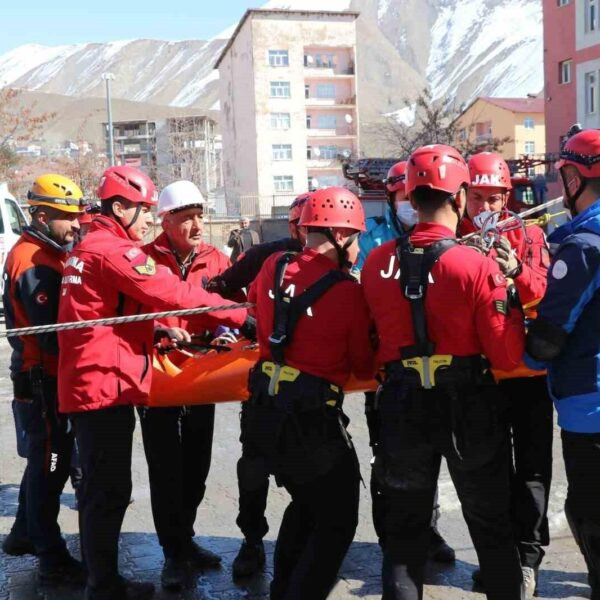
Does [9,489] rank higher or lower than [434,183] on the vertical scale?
lower

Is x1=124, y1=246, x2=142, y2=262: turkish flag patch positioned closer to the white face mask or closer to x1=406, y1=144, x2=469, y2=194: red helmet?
x1=406, y1=144, x2=469, y2=194: red helmet

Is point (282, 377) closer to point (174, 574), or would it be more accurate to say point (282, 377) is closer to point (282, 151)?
point (174, 574)

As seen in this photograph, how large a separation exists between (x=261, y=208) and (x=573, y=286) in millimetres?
45284

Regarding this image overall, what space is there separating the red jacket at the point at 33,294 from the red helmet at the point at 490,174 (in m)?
2.34

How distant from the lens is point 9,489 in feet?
18.7

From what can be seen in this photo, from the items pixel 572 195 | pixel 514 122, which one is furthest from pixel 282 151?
pixel 572 195

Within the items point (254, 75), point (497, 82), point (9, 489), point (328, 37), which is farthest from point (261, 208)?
point (497, 82)

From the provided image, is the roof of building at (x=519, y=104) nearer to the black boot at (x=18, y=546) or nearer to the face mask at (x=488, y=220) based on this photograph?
the face mask at (x=488, y=220)

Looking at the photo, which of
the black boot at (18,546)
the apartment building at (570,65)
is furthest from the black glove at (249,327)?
the apartment building at (570,65)

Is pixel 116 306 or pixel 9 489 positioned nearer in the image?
pixel 116 306

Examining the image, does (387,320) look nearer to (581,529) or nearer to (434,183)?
(434,183)

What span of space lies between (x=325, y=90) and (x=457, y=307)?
6069cm

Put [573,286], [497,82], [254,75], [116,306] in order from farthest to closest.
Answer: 1. [497,82]
2. [254,75]
3. [116,306]
4. [573,286]

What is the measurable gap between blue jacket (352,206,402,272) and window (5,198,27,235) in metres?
12.9
